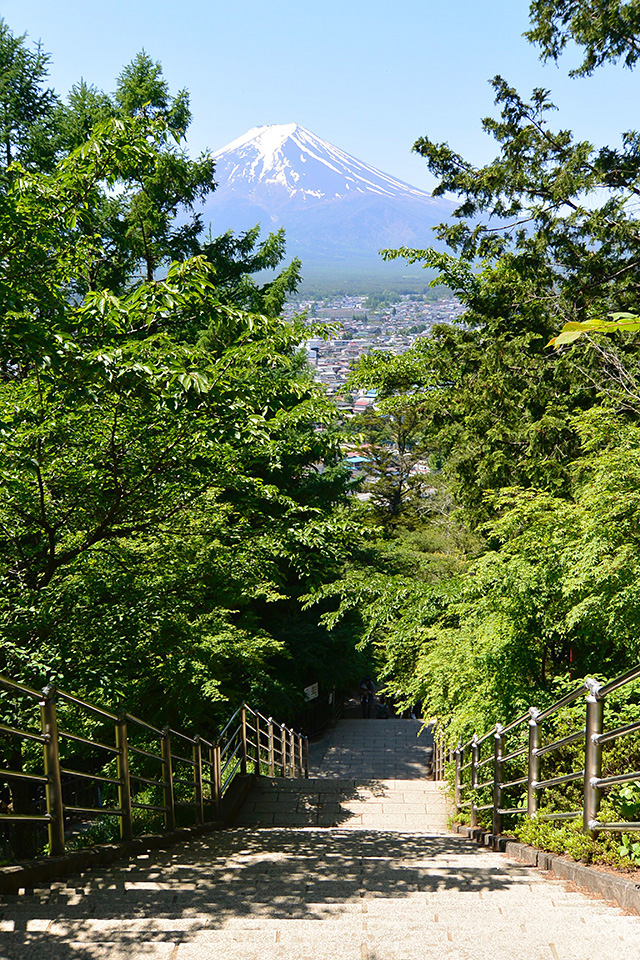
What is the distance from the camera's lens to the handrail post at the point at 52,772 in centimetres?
373

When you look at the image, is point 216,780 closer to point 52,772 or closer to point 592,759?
point 52,772

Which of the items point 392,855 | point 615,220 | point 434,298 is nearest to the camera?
point 392,855

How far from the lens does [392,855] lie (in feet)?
18.1

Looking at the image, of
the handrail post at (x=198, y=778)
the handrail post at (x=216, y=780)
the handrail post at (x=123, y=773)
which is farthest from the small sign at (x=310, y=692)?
the handrail post at (x=123, y=773)

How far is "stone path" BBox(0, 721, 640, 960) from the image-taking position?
96.3 inches

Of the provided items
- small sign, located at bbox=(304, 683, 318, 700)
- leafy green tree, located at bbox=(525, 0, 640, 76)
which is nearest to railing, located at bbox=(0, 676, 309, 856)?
small sign, located at bbox=(304, 683, 318, 700)

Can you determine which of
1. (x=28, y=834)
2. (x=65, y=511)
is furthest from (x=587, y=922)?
(x=28, y=834)

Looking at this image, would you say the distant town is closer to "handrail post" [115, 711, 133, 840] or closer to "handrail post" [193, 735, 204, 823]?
"handrail post" [193, 735, 204, 823]

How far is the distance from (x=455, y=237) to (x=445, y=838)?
34.6ft

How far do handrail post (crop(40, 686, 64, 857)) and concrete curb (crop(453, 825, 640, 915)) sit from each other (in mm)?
2865

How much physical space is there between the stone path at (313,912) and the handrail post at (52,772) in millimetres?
266

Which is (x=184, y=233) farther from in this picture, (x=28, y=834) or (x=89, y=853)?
(x=89, y=853)

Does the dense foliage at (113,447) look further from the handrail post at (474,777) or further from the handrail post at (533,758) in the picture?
the handrail post at (533,758)

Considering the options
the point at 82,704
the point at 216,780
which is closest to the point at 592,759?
the point at 82,704
